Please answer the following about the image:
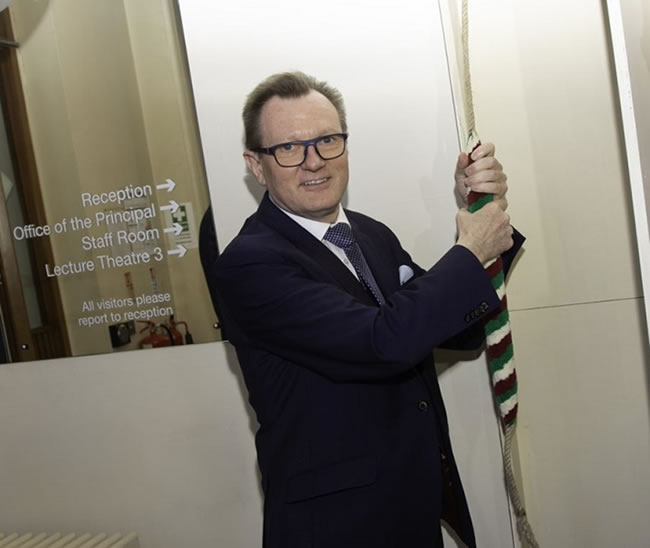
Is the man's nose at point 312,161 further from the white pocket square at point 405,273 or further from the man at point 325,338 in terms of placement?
the white pocket square at point 405,273

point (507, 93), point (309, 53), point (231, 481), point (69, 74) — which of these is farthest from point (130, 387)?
point (507, 93)

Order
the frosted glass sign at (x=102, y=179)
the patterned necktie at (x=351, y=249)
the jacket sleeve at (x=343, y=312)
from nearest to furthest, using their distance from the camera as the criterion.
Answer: the jacket sleeve at (x=343, y=312) → the patterned necktie at (x=351, y=249) → the frosted glass sign at (x=102, y=179)

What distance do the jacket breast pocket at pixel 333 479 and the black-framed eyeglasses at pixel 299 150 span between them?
2.15ft

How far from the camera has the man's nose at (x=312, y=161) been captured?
60.9 inches

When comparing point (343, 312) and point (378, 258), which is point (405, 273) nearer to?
point (378, 258)

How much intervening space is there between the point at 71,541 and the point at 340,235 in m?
1.41

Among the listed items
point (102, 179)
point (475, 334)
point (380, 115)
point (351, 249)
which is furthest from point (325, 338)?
point (102, 179)

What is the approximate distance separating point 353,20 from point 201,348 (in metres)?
1.03

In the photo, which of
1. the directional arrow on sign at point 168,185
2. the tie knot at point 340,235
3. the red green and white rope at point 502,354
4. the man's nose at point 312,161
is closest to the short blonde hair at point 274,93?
the man's nose at point 312,161

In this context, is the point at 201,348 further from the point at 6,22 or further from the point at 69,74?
the point at 6,22

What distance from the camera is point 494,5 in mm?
1874

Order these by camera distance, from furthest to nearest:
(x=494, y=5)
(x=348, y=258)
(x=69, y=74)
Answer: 1. (x=69, y=74)
2. (x=494, y=5)
3. (x=348, y=258)

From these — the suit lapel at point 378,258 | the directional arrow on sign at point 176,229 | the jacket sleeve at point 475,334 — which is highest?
the directional arrow on sign at point 176,229

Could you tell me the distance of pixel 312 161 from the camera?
61.1 inches
